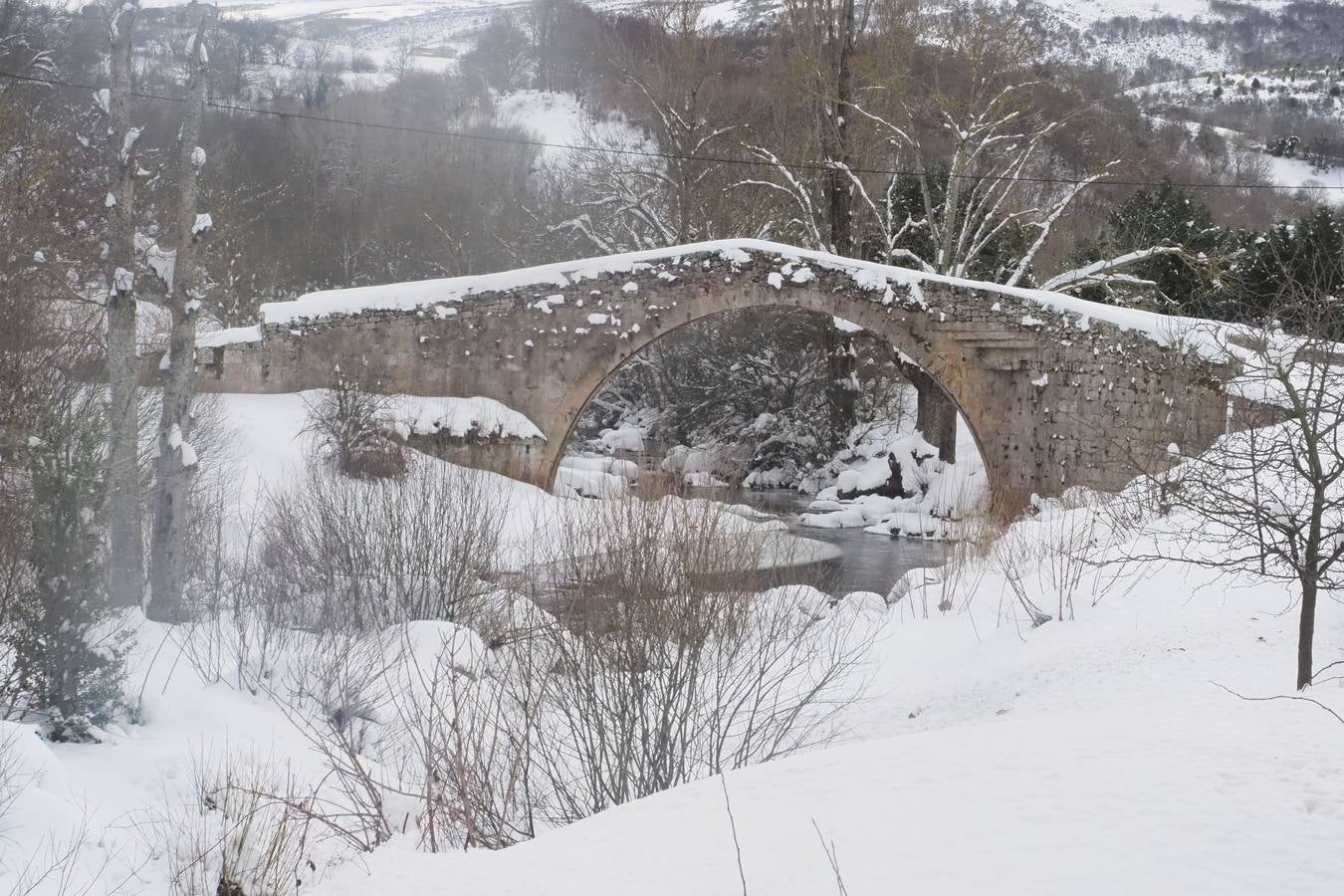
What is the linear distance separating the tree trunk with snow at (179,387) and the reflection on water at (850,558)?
13.3 feet

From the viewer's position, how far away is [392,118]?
135 ft

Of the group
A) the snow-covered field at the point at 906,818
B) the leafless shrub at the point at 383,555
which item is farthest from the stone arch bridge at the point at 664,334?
the snow-covered field at the point at 906,818

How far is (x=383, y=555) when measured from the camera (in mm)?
8898

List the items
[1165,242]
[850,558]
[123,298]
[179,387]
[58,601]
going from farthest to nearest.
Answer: [1165,242]
[850,558]
[179,387]
[123,298]
[58,601]

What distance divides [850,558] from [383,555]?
279 inches

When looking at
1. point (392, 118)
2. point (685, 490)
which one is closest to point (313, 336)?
point (685, 490)

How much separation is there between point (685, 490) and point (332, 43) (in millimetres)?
45246

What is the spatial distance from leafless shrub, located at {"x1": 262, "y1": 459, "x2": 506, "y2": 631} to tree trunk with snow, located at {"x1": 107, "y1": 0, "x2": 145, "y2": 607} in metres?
0.98

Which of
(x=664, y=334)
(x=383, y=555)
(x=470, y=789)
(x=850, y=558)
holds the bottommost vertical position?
(x=850, y=558)

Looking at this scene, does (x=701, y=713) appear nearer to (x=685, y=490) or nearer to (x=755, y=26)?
(x=685, y=490)

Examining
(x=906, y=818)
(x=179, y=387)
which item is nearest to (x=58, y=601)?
(x=179, y=387)

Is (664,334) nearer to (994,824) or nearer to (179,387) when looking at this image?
(179,387)

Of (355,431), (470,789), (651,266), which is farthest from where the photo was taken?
(651,266)

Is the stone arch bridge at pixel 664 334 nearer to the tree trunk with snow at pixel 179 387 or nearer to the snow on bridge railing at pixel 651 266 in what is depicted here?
the snow on bridge railing at pixel 651 266
